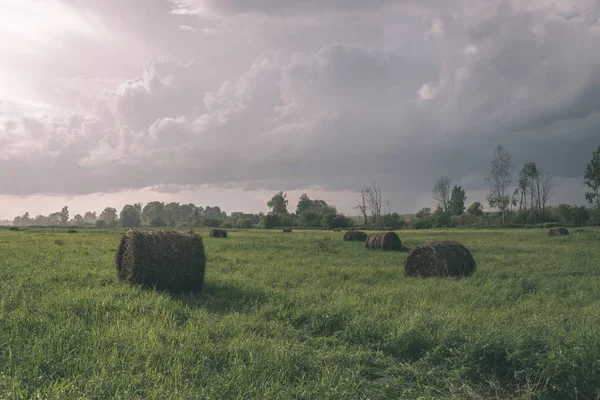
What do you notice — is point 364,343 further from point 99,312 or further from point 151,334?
point 99,312

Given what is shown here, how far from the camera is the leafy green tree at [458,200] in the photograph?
391 feet

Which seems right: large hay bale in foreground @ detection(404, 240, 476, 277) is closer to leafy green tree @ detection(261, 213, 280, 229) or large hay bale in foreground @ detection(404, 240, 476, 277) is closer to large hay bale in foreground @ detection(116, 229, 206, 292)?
large hay bale in foreground @ detection(116, 229, 206, 292)

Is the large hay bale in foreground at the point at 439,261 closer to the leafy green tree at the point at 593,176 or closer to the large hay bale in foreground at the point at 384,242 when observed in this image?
the large hay bale in foreground at the point at 384,242

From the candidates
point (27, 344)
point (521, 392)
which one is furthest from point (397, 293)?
point (27, 344)

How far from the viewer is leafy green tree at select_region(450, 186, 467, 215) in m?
119

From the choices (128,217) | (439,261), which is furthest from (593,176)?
(128,217)

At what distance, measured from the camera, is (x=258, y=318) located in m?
7.70

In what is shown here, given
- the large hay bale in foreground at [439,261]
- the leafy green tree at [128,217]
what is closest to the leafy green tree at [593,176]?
the large hay bale in foreground at [439,261]

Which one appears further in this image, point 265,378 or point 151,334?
point 151,334

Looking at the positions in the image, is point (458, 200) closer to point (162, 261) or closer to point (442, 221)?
point (442, 221)

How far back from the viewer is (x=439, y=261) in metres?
14.1

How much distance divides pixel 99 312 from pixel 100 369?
2.65m

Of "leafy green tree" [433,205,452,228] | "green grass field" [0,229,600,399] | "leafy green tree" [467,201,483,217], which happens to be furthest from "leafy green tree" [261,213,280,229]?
"green grass field" [0,229,600,399]

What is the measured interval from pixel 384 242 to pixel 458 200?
10265 cm
